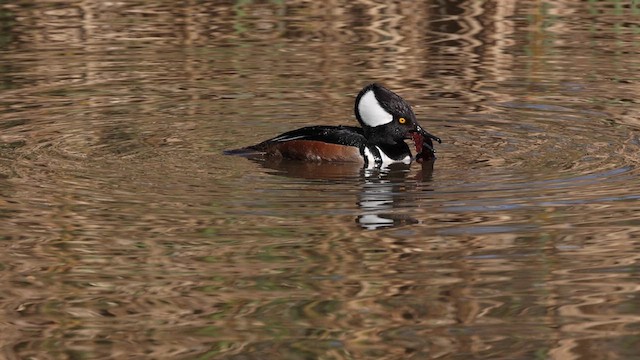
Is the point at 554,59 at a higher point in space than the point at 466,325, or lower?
lower

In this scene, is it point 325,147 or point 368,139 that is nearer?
point 325,147

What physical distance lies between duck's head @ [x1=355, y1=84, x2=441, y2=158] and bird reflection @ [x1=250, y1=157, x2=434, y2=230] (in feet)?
0.84

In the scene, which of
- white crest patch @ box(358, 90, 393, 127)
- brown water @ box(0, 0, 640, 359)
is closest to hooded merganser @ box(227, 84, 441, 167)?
white crest patch @ box(358, 90, 393, 127)

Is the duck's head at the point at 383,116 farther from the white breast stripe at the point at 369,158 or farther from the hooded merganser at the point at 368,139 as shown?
the white breast stripe at the point at 369,158

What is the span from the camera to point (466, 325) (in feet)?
23.1

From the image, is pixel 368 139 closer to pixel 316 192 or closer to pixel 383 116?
pixel 383 116

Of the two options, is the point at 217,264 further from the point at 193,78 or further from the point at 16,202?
the point at 193,78

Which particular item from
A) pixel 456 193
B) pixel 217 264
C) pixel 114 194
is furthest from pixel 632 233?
pixel 114 194

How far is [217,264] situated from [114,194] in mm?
1969

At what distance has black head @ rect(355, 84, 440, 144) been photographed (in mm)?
11680

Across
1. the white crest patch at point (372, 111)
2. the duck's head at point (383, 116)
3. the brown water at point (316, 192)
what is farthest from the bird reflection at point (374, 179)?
the white crest patch at point (372, 111)

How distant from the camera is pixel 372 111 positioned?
38.5 ft

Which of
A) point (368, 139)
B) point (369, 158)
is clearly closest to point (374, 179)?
point (369, 158)

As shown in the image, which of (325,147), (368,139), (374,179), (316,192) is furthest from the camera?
(368,139)
